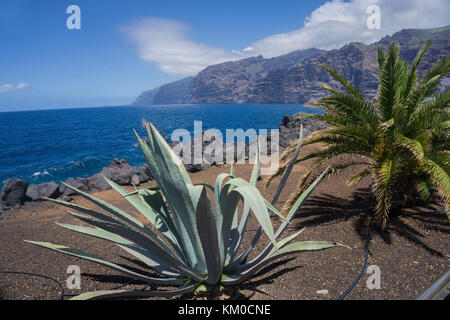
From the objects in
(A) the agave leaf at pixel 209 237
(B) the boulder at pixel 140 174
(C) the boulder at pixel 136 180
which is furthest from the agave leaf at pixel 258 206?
(B) the boulder at pixel 140 174

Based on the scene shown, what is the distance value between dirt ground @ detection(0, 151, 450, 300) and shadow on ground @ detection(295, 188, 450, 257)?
0.01 meters

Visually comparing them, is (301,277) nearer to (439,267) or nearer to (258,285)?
(258,285)

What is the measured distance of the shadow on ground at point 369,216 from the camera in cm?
376

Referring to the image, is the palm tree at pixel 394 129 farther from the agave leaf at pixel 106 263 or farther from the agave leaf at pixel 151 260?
the agave leaf at pixel 106 263

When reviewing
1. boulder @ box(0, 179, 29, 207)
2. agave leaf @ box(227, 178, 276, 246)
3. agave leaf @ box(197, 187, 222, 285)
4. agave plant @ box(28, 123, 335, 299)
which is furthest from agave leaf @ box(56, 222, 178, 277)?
boulder @ box(0, 179, 29, 207)

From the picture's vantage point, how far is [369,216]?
4371 millimetres

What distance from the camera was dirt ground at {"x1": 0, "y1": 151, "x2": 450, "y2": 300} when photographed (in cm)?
269

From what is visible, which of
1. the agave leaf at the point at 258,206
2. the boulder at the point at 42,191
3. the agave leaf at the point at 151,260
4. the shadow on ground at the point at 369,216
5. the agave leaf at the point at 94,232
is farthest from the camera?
the boulder at the point at 42,191

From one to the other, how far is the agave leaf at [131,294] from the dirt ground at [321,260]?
473 millimetres

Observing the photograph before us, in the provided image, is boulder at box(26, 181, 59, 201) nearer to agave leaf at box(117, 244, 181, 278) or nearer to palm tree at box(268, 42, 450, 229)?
agave leaf at box(117, 244, 181, 278)

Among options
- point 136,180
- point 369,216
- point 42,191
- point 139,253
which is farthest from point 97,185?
point 369,216
